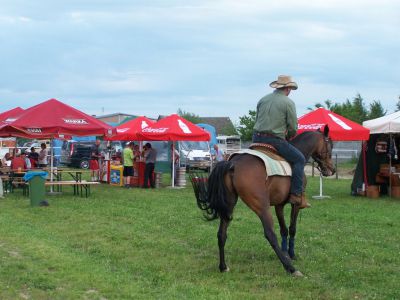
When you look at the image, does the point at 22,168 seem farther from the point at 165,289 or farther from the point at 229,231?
the point at 165,289

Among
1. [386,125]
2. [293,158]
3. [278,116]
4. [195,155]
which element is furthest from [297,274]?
[195,155]

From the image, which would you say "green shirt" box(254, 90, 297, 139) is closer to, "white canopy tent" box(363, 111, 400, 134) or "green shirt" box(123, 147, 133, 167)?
"white canopy tent" box(363, 111, 400, 134)

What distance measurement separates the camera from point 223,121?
268ft

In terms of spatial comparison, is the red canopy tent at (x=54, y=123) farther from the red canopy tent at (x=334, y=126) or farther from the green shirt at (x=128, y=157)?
the red canopy tent at (x=334, y=126)

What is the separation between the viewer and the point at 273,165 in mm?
7656

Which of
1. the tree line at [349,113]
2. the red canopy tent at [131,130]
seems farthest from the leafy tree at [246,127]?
the red canopy tent at [131,130]

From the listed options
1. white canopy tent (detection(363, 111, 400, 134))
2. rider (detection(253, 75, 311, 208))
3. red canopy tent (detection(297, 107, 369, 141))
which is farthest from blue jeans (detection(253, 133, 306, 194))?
white canopy tent (detection(363, 111, 400, 134))

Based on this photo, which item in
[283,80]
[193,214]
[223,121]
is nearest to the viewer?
[283,80]

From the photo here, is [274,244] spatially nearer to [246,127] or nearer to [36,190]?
[36,190]

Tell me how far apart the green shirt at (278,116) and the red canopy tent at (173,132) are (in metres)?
12.8

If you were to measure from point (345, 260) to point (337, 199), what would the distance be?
980cm

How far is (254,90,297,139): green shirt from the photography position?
788 cm

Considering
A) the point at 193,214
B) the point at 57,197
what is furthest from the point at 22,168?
the point at 193,214

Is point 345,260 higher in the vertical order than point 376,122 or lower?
lower
